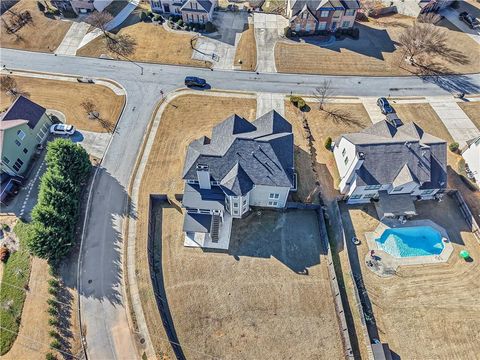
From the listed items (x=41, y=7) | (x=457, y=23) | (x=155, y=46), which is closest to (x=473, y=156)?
(x=457, y=23)

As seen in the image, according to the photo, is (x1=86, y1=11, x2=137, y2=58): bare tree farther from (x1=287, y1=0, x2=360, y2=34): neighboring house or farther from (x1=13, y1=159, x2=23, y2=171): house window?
(x1=287, y1=0, x2=360, y2=34): neighboring house

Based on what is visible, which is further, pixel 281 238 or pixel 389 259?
pixel 281 238

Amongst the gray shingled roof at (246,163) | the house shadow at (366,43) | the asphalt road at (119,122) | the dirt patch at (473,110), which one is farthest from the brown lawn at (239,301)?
the house shadow at (366,43)

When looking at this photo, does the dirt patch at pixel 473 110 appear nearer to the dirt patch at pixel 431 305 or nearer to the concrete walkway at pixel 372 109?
the concrete walkway at pixel 372 109

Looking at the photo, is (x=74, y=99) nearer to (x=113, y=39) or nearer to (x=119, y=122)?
(x=119, y=122)

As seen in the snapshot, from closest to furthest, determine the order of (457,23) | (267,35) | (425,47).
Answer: (425,47) < (267,35) < (457,23)

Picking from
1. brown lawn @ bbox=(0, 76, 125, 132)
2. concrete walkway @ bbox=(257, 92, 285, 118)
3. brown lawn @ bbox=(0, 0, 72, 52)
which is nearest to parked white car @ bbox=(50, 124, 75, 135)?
brown lawn @ bbox=(0, 76, 125, 132)

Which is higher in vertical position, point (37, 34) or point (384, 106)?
point (384, 106)

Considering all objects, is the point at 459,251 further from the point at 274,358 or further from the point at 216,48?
the point at 216,48
